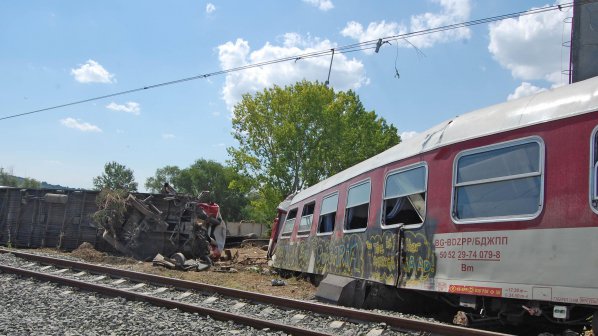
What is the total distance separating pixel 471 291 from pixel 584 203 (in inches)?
68.3

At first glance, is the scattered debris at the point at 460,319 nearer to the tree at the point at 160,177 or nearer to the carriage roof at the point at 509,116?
the carriage roof at the point at 509,116

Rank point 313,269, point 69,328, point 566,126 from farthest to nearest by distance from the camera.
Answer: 1. point 313,269
2. point 69,328
3. point 566,126

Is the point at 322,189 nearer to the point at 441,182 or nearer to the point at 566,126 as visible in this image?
the point at 441,182

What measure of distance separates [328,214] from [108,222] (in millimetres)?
9905

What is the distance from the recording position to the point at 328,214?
38.2 feet

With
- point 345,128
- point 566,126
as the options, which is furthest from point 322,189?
point 345,128

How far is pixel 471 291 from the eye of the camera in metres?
6.13

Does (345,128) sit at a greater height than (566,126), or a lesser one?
greater

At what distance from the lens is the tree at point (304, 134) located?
4212 cm

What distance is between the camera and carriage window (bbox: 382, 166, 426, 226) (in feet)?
24.1

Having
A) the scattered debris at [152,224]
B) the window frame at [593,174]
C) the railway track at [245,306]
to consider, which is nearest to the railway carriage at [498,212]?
the window frame at [593,174]

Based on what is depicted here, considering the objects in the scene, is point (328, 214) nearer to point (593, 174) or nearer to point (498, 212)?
point (498, 212)

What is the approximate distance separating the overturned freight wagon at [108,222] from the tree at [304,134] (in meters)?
23.5

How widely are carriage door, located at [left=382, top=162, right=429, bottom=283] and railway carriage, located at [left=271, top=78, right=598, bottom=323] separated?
0.02m
